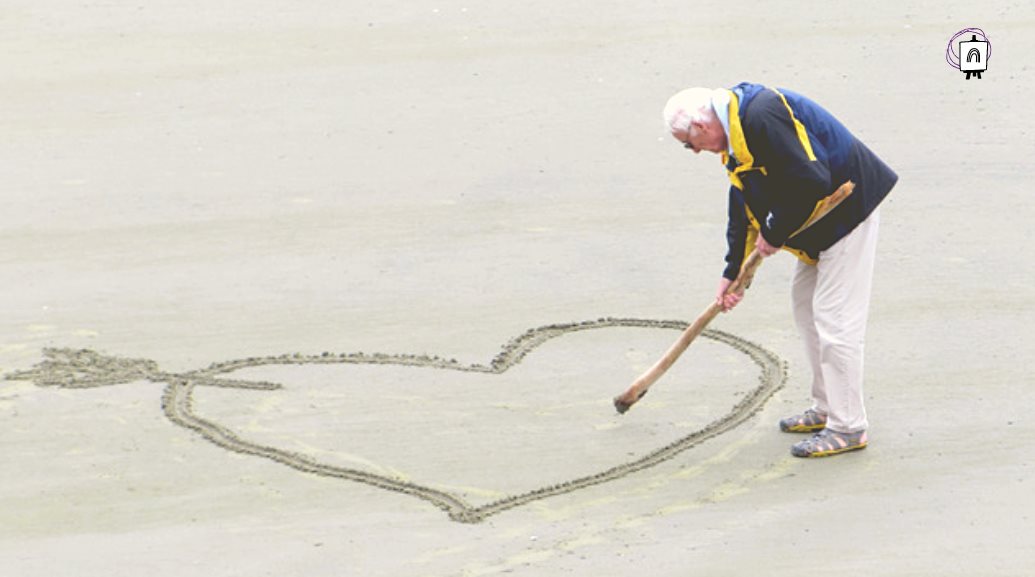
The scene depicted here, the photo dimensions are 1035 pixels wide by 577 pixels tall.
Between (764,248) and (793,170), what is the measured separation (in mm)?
426

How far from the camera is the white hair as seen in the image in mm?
7340

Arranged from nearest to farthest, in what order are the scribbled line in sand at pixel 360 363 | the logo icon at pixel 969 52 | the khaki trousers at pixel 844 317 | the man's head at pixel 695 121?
the man's head at pixel 695 121 → the scribbled line in sand at pixel 360 363 → the khaki trousers at pixel 844 317 → the logo icon at pixel 969 52

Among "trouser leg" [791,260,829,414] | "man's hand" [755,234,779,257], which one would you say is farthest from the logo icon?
"man's hand" [755,234,779,257]

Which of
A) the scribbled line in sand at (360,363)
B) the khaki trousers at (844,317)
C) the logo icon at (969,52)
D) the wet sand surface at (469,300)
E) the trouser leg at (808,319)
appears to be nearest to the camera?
the wet sand surface at (469,300)

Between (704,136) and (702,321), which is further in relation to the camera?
(702,321)

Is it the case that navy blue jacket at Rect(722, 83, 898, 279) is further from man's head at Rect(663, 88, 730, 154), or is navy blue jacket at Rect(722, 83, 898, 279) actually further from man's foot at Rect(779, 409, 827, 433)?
man's foot at Rect(779, 409, 827, 433)

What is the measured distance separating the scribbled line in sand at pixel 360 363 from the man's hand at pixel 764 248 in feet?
2.86

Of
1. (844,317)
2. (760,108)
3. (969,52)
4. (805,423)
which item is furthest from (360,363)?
(969,52)

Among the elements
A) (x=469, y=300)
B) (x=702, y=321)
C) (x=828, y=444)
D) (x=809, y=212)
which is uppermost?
(x=809, y=212)

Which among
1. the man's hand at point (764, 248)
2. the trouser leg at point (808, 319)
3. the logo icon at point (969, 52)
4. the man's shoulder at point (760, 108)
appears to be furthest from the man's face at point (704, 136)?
the logo icon at point (969, 52)

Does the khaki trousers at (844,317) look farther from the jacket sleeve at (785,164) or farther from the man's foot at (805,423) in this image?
the jacket sleeve at (785,164)

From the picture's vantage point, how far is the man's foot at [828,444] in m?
7.79

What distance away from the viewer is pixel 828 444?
7.80 metres

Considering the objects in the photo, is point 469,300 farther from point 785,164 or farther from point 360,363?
point 785,164
